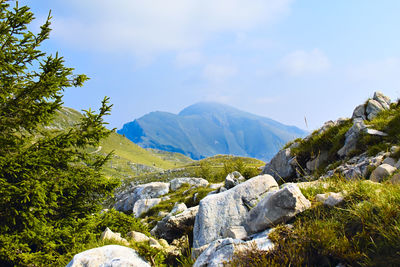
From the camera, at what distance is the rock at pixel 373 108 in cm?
1410

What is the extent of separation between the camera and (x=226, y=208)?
7.88 metres

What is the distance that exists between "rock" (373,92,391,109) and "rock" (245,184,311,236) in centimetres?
1298

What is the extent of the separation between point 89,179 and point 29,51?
565cm

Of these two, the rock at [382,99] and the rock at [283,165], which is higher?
the rock at [382,99]

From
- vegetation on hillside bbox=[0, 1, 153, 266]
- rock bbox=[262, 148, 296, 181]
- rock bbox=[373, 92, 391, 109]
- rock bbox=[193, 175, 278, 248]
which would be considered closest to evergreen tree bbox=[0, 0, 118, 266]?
vegetation on hillside bbox=[0, 1, 153, 266]

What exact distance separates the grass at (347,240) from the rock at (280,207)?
0.75 metres

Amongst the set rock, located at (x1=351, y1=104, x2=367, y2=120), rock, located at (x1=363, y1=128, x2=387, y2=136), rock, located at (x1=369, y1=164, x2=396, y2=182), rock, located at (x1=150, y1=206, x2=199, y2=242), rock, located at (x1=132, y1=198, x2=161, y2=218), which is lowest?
rock, located at (x1=150, y1=206, x2=199, y2=242)

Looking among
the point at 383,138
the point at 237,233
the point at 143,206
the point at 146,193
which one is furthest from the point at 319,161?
the point at 146,193

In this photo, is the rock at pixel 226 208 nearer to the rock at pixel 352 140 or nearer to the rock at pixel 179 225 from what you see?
the rock at pixel 179 225

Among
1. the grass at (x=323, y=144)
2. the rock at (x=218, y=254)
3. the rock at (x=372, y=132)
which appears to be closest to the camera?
the rock at (x=218, y=254)

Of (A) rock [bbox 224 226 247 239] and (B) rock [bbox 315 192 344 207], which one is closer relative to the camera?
(B) rock [bbox 315 192 344 207]

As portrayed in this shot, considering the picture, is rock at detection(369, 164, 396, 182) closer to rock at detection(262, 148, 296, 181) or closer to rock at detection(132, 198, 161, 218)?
rock at detection(262, 148, 296, 181)

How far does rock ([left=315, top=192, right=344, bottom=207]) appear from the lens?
5.11 meters

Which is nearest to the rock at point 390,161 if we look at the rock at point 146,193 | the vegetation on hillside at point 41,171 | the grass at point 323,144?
the grass at point 323,144
